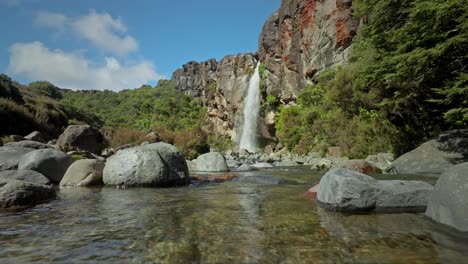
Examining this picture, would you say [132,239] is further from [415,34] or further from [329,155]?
[329,155]

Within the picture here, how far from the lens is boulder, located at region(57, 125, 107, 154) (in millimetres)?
14969

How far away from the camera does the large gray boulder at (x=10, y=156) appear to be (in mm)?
8734

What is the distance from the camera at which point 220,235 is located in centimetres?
359

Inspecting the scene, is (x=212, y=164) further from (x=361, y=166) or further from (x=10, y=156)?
(x=10, y=156)

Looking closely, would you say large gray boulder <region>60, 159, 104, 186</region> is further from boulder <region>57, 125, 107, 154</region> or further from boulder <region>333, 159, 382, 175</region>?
boulder <region>333, 159, 382, 175</region>

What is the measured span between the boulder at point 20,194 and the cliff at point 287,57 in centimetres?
2493

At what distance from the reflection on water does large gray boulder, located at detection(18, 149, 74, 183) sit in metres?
3.58

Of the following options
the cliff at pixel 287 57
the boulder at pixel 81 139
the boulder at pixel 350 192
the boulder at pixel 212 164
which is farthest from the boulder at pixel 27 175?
the cliff at pixel 287 57

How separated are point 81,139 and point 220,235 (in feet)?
46.7

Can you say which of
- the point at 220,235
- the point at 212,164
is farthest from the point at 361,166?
the point at 220,235

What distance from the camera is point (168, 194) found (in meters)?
7.06

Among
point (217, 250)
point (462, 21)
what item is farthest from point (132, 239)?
point (462, 21)

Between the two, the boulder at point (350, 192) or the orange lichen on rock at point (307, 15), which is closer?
the boulder at point (350, 192)

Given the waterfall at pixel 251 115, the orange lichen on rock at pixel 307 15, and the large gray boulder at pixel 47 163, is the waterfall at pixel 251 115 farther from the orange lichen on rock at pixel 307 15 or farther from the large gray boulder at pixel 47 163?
the large gray boulder at pixel 47 163
